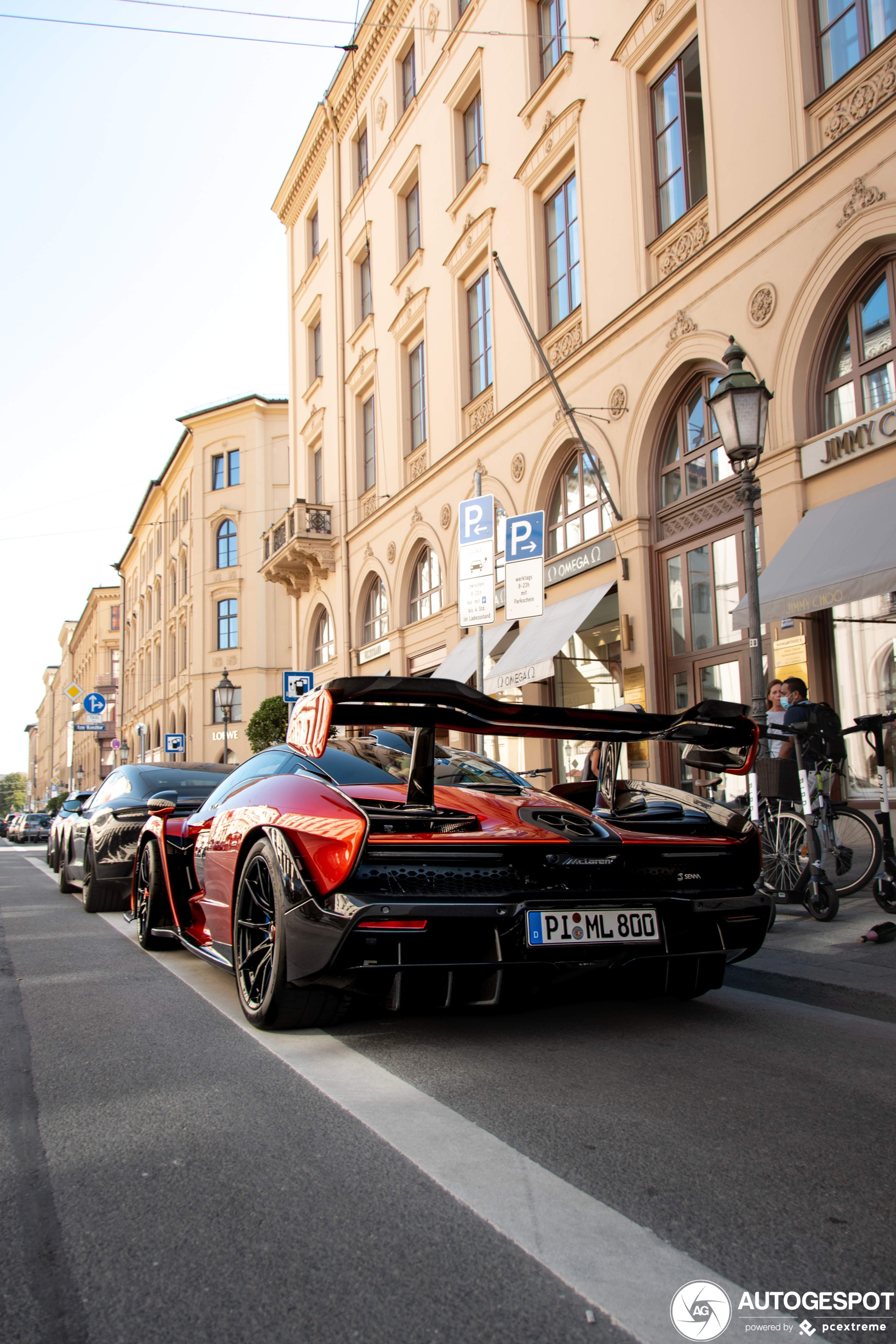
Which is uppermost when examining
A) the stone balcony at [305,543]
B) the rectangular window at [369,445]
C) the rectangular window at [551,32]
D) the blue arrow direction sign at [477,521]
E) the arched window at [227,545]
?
the rectangular window at [551,32]

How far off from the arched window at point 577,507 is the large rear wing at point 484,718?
10.6m

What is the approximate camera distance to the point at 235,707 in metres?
44.8

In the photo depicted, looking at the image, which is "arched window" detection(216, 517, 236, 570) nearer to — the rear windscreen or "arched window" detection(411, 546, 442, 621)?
"arched window" detection(411, 546, 442, 621)

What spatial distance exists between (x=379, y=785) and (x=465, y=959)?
943 mm

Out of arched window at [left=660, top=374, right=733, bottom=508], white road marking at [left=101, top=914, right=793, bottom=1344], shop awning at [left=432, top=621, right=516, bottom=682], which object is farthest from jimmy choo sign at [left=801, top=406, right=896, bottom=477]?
white road marking at [left=101, top=914, right=793, bottom=1344]

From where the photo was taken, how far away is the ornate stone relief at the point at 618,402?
1412cm

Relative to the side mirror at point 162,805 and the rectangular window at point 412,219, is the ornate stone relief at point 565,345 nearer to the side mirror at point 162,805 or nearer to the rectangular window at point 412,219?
the rectangular window at point 412,219

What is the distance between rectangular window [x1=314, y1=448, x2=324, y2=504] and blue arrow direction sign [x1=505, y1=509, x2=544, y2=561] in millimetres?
17703

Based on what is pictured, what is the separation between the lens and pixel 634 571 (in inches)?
541

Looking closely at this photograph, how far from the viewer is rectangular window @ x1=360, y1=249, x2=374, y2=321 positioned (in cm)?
2547

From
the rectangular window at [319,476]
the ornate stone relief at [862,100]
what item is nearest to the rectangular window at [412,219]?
the rectangular window at [319,476]

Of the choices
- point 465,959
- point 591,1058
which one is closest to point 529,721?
point 465,959

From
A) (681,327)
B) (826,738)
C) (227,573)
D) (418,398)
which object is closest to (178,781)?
(826,738)

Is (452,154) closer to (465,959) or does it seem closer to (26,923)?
(26,923)
